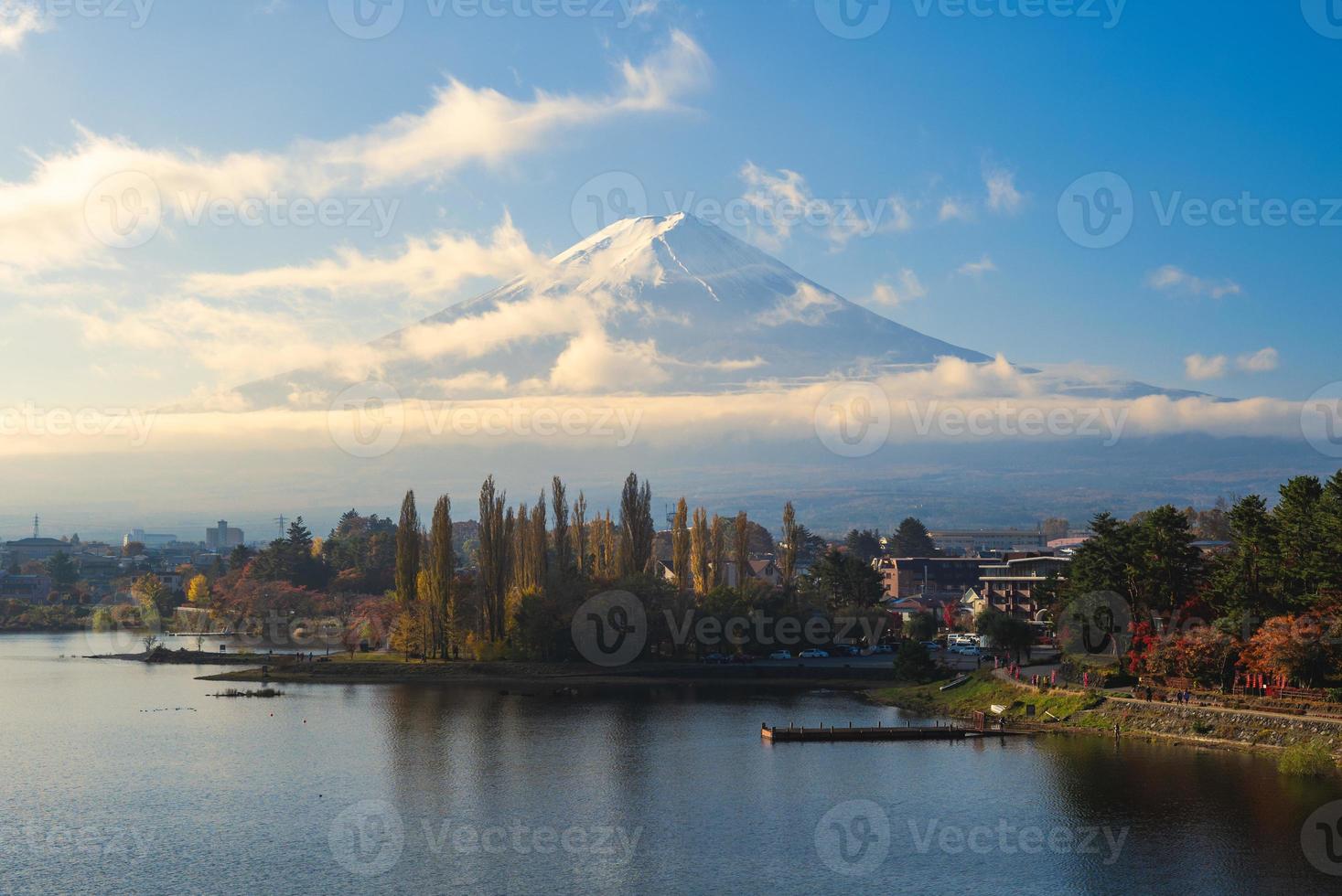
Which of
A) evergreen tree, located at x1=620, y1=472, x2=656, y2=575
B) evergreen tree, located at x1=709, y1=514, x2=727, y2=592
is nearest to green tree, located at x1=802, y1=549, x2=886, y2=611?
evergreen tree, located at x1=709, y1=514, x2=727, y2=592

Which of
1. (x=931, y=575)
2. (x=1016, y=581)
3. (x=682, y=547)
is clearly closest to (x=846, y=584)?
(x=682, y=547)

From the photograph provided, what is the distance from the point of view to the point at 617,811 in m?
33.1

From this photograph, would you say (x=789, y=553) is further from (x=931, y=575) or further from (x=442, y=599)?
(x=931, y=575)

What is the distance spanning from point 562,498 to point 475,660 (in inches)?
439

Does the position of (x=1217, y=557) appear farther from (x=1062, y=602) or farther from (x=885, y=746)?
(x=885, y=746)

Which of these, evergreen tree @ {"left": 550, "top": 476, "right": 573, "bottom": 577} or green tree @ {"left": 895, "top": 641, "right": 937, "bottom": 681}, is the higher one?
evergreen tree @ {"left": 550, "top": 476, "right": 573, "bottom": 577}

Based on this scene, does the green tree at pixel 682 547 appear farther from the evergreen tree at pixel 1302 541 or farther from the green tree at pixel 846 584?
the evergreen tree at pixel 1302 541

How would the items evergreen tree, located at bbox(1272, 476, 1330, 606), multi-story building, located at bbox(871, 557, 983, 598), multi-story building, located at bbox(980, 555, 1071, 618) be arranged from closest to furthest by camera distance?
evergreen tree, located at bbox(1272, 476, 1330, 606)
multi-story building, located at bbox(980, 555, 1071, 618)
multi-story building, located at bbox(871, 557, 983, 598)

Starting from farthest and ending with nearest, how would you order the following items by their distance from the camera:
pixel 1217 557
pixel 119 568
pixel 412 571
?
pixel 119 568 → pixel 412 571 → pixel 1217 557

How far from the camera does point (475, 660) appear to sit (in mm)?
68750

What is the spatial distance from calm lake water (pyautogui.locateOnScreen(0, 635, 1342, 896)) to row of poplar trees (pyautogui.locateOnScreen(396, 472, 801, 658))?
19806 millimetres

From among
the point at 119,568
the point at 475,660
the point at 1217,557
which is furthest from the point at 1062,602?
the point at 119,568

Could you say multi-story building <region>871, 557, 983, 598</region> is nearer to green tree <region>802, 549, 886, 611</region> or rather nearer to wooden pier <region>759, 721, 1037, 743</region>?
green tree <region>802, 549, 886, 611</region>

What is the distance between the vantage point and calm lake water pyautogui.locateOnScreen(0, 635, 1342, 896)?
27.3 meters
